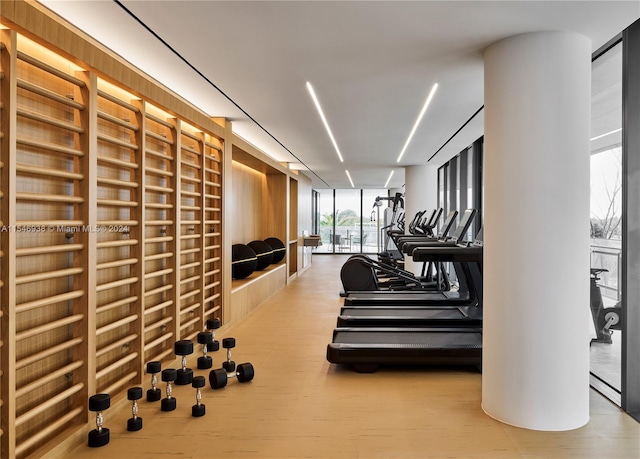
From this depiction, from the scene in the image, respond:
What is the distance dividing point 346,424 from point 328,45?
2.58 m

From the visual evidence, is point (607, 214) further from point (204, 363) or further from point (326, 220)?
point (326, 220)

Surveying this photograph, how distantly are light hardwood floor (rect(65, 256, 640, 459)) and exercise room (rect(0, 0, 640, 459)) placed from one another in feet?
0.06

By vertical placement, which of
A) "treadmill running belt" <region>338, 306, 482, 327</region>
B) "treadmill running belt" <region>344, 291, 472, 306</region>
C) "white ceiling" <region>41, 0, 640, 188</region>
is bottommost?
"treadmill running belt" <region>338, 306, 482, 327</region>

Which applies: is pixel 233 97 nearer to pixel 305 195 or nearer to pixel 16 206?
pixel 16 206

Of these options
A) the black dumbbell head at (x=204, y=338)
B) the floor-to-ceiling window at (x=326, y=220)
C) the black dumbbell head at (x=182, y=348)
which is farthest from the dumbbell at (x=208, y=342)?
the floor-to-ceiling window at (x=326, y=220)

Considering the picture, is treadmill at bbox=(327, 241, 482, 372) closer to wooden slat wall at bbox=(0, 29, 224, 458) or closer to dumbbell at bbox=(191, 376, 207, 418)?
dumbbell at bbox=(191, 376, 207, 418)

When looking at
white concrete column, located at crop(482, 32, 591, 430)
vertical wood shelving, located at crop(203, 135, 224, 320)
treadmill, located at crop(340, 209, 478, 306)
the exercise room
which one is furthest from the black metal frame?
vertical wood shelving, located at crop(203, 135, 224, 320)

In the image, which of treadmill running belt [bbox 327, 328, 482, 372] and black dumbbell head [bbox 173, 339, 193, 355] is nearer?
black dumbbell head [bbox 173, 339, 193, 355]

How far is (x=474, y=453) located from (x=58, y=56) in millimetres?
3385

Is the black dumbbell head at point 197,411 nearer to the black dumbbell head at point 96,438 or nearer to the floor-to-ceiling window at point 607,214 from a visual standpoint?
the black dumbbell head at point 96,438

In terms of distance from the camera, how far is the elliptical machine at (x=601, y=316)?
4.17 meters

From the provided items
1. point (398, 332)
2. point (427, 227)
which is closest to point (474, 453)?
point (398, 332)

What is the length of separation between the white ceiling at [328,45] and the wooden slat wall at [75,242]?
0.44 metres

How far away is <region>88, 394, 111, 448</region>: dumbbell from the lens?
8.95 ft
